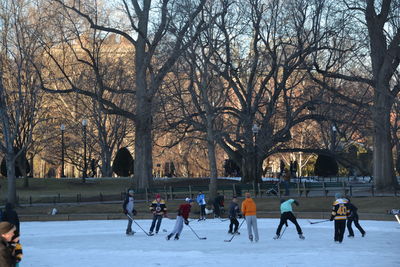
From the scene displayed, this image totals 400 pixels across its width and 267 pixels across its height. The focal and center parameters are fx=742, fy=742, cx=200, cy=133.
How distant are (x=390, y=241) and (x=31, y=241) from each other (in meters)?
11.3

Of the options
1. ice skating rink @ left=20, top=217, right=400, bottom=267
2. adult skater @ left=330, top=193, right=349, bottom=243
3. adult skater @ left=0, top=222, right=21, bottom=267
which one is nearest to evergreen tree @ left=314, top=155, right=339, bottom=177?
ice skating rink @ left=20, top=217, right=400, bottom=267

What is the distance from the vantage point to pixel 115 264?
17344 mm

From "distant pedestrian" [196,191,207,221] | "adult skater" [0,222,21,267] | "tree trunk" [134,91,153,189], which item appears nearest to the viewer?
"adult skater" [0,222,21,267]

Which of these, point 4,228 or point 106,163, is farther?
point 106,163

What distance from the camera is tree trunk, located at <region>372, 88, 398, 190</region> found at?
37.5 metres

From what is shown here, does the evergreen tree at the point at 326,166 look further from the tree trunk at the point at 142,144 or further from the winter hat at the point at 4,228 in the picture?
the winter hat at the point at 4,228

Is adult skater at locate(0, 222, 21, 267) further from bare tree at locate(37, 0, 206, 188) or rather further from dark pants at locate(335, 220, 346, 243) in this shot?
bare tree at locate(37, 0, 206, 188)

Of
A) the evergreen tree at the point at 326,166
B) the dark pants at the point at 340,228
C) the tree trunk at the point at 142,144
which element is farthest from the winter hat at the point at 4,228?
the evergreen tree at the point at 326,166

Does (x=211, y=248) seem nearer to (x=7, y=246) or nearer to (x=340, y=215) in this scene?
(x=340, y=215)

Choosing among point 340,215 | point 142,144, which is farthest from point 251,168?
point 340,215

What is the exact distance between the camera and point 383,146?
38.2 metres

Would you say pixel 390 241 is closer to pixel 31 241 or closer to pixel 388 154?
pixel 31 241

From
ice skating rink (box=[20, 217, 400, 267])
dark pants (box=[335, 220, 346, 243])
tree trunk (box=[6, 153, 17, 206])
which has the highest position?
tree trunk (box=[6, 153, 17, 206])

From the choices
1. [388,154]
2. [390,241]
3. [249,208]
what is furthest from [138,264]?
[388,154]
